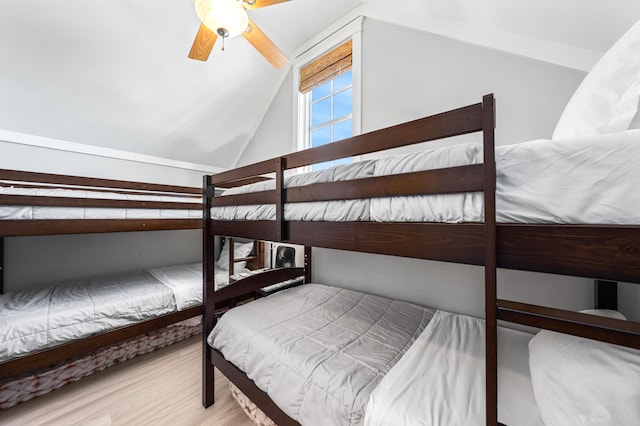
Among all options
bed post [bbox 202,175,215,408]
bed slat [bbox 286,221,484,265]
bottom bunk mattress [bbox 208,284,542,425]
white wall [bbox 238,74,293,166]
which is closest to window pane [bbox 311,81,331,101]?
white wall [bbox 238,74,293,166]

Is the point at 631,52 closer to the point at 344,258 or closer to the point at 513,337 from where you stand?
the point at 513,337

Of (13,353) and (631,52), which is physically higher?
(631,52)

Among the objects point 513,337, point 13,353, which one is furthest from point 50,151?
point 513,337

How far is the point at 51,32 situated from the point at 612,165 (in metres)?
3.16

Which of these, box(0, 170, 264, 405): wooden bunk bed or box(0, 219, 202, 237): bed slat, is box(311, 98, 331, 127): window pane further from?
box(0, 219, 202, 237): bed slat

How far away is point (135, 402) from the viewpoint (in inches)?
59.6

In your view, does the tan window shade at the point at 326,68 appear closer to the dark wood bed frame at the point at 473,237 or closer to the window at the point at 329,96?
the window at the point at 329,96

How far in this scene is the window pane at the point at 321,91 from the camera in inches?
102

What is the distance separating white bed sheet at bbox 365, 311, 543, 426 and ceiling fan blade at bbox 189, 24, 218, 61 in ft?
7.11

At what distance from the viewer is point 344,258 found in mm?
2207

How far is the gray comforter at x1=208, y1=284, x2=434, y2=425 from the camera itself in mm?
877

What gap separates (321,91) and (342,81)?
294 millimetres

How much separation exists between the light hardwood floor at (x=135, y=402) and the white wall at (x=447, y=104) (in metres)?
1.28

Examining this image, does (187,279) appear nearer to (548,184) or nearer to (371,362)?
(371,362)
